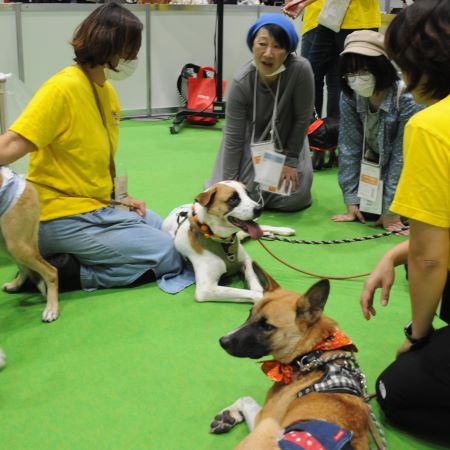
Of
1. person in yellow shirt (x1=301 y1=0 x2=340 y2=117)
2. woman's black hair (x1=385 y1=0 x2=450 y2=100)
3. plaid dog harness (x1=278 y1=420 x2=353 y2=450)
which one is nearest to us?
plaid dog harness (x1=278 y1=420 x2=353 y2=450)

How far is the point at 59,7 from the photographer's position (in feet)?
22.2

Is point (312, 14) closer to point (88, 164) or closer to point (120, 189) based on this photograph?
point (120, 189)

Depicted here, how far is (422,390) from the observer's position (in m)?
1.99

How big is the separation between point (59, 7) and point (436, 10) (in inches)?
236

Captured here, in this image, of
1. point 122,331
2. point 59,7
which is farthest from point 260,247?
point 59,7

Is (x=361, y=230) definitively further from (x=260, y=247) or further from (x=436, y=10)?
(x=436, y=10)

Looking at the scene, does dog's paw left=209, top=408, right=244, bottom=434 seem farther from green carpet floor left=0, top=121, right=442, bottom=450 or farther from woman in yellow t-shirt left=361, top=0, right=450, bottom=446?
woman in yellow t-shirt left=361, top=0, right=450, bottom=446

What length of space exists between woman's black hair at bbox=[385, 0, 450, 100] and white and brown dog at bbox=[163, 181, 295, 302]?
4.63 ft

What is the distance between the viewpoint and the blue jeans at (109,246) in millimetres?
3049

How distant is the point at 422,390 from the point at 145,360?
3.73 ft

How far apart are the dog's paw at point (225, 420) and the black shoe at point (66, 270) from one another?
1.28 metres

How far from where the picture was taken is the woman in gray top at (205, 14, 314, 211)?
384cm

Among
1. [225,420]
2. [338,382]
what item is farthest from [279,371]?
[225,420]

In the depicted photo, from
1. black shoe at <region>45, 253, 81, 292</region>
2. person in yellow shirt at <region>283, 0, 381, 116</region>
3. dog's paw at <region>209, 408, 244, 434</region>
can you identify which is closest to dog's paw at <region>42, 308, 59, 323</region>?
black shoe at <region>45, 253, 81, 292</region>
